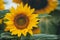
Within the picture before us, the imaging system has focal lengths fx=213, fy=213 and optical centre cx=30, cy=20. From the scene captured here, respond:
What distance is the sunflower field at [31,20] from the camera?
3.27 feet

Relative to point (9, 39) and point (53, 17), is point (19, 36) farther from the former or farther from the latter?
point (53, 17)

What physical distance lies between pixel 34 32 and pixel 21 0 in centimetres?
17

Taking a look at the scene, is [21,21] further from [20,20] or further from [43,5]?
[43,5]

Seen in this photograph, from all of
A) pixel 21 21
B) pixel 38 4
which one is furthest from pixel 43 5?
pixel 21 21

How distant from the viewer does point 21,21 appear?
1008 millimetres

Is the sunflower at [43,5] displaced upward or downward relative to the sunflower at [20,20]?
upward

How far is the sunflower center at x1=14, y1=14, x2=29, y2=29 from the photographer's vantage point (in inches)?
39.4

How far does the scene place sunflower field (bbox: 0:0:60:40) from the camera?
1.00 metres

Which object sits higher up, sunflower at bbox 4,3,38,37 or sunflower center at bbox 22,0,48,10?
sunflower center at bbox 22,0,48,10

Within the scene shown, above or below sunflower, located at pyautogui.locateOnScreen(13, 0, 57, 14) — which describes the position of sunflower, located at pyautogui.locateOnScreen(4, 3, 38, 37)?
below

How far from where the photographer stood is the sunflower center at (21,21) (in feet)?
3.28

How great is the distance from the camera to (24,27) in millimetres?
997

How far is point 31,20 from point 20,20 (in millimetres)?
55

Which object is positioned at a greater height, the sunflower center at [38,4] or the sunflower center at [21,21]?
the sunflower center at [38,4]
